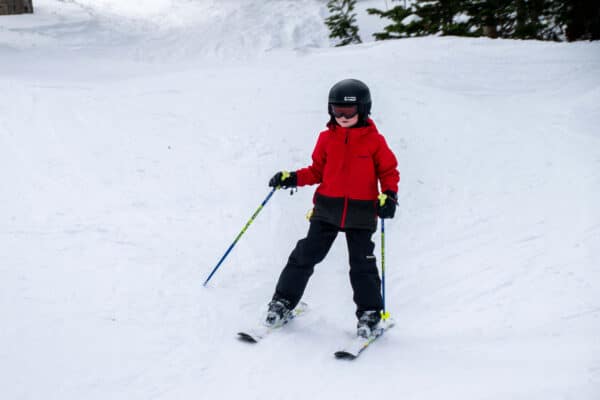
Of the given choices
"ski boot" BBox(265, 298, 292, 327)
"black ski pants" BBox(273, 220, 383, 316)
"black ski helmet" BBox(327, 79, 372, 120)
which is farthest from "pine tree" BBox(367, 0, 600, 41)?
"ski boot" BBox(265, 298, 292, 327)

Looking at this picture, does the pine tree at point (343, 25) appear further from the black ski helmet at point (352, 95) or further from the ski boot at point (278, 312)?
the ski boot at point (278, 312)

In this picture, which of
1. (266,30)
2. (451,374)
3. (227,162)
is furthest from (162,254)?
(266,30)

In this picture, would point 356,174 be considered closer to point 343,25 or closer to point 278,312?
point 278,312

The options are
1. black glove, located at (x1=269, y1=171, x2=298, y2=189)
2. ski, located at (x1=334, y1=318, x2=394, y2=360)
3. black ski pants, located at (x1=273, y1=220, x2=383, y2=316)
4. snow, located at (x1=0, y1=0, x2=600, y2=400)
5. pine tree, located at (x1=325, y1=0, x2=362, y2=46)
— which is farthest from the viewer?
pine tree, located at (x1=325, y1=0, x2=362, y2=46)

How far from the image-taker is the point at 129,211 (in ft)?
18.4

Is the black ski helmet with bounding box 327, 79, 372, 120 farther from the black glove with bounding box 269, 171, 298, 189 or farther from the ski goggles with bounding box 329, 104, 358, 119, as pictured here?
the black glove with bounding box 269, 171, 298, 189

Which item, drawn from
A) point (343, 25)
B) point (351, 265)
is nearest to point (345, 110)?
point (351, 265)

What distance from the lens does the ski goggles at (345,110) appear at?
390cm

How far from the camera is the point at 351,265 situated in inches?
161

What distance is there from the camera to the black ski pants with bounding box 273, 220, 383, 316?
13.2ft

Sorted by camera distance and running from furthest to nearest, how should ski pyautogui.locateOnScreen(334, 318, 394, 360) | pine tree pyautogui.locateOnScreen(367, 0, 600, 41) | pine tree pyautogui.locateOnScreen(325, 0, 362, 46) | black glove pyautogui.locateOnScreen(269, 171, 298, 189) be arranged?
pine tree pyautogui.locateOnScreen(325, 0, 362, 46), pine tree pyautogui.locateOnScreen(367, 0, 600, 41), black glove pyautogui.locateOnScreen(269, 171, 298, 189), ski pyautogui.locateOnScreen(334, 318, 394, 360)

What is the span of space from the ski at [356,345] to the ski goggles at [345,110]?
5.19ft

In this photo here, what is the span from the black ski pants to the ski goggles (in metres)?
0.82

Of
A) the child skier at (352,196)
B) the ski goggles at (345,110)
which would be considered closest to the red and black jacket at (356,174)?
the child skier at (352,196)
